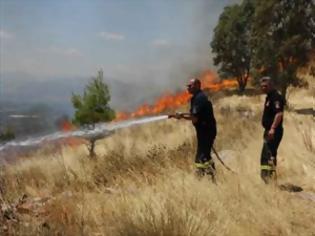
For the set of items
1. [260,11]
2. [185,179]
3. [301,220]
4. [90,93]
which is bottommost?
[301,220]

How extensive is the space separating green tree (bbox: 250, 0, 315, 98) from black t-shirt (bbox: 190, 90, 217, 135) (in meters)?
33.4

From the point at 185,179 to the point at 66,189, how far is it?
2606 mm

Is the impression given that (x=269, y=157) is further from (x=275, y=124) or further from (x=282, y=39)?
(x=282, y=39)

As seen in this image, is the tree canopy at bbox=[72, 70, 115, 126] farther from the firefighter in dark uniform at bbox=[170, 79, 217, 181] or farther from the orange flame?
the orange flame

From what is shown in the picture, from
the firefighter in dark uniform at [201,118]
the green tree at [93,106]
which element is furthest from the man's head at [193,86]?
the green tree at [93,106]

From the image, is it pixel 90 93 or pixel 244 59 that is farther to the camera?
pixel 244 59

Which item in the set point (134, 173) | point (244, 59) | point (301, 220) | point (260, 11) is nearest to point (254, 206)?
point (301, 220)

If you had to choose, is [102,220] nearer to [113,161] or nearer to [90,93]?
[113,161]

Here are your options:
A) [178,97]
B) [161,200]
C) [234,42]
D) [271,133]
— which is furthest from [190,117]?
[178,97]

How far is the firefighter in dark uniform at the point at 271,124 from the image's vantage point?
9477 millimetres

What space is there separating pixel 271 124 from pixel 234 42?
185ft

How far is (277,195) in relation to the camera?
768cm

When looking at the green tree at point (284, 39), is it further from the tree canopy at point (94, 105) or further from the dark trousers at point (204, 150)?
the dark trousers at point (204, 150)

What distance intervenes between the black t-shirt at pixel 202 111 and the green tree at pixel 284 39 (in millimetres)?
33449
